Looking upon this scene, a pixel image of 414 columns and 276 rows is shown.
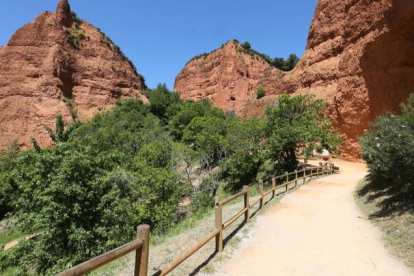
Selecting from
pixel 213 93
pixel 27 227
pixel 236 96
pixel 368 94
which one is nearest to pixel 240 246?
pixel 27 227

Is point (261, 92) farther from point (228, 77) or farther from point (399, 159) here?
point (399, 159)

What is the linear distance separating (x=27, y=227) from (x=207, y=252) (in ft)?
28.7

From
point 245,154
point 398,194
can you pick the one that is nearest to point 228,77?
point 245,154

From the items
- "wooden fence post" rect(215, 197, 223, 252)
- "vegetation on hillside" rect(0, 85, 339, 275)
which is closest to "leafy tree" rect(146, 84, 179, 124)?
"vegetation on hillside" rect(0, 85, 339, 275)

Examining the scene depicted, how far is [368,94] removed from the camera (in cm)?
2333

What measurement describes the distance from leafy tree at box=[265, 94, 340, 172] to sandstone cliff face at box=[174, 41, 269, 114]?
130ft

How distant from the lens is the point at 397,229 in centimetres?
632

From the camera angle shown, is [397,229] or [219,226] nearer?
[219,226]

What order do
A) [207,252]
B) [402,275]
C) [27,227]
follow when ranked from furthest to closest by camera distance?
[27,227], [207,252], [402,275]

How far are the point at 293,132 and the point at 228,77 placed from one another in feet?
164

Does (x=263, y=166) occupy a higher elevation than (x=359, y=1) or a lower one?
lower

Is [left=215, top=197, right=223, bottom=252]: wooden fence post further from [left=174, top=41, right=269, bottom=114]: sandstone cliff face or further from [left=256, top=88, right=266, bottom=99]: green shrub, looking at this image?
[left=174, top=41, right=269, bottom=114]: sandstone cliff face

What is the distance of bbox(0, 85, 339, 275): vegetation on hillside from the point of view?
9812 millimetres

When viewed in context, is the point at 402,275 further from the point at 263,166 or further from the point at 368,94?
the point at 368,94
